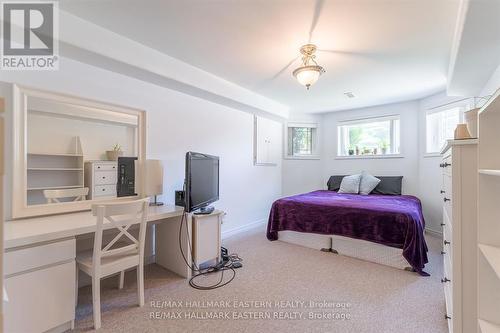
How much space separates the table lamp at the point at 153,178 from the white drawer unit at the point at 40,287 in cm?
104

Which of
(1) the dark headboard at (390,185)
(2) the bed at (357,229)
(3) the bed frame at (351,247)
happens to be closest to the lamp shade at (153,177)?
(2) the bed at (357,229)

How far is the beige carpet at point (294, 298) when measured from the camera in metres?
1.71

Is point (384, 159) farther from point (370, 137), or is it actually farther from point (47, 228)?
point (47, 228)

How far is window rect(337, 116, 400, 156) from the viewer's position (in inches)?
183

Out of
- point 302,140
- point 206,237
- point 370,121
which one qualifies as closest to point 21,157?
point 206,237

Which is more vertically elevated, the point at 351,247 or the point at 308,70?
the point at 308,70

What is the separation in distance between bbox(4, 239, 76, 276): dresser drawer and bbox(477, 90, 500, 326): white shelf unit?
2367 mm

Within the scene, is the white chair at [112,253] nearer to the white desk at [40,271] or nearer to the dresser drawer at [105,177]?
the white desk at [40,271]

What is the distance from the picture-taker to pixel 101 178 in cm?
244

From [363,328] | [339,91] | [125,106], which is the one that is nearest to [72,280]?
[125,106]

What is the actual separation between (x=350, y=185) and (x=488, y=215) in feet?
11.4

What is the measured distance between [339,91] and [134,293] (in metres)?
3.82

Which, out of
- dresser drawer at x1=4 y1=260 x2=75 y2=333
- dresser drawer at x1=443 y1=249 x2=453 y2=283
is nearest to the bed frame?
dresser drawer at x1=443 y1=249 x2=453 y2=283

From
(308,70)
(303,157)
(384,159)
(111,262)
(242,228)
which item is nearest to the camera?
(111,262)
